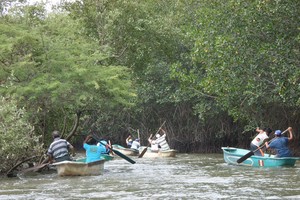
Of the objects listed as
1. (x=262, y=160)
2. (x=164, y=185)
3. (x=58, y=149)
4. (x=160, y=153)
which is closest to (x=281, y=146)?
(x=262, y=160)

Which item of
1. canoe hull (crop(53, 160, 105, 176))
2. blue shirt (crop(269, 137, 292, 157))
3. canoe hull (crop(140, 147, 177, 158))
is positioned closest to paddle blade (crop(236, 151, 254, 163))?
blue shirt (crop(269, 137, 292, 157))

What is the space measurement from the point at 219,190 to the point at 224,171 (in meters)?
6.17

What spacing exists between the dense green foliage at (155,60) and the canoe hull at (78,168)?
225 cm

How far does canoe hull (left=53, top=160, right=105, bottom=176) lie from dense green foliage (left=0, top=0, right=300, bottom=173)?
7.39 ft

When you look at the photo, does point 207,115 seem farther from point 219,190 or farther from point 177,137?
point 219,190

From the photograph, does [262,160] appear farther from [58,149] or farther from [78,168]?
[58,149]

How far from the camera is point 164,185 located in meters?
17.5

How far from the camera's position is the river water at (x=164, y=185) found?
50.1 feet

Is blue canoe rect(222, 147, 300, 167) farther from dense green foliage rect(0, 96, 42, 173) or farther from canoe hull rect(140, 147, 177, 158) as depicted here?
dense green foliage rect(0, 96, 42, 173)

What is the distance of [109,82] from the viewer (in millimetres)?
22734

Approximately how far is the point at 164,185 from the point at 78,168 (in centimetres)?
389

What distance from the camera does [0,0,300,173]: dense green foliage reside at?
21844mm

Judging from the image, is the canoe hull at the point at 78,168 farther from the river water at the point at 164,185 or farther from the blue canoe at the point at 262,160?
the blue canoe at the point at 262,160

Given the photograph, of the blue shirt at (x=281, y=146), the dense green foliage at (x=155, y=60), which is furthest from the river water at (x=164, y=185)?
the dense green foliage at (x=155, y=60)
